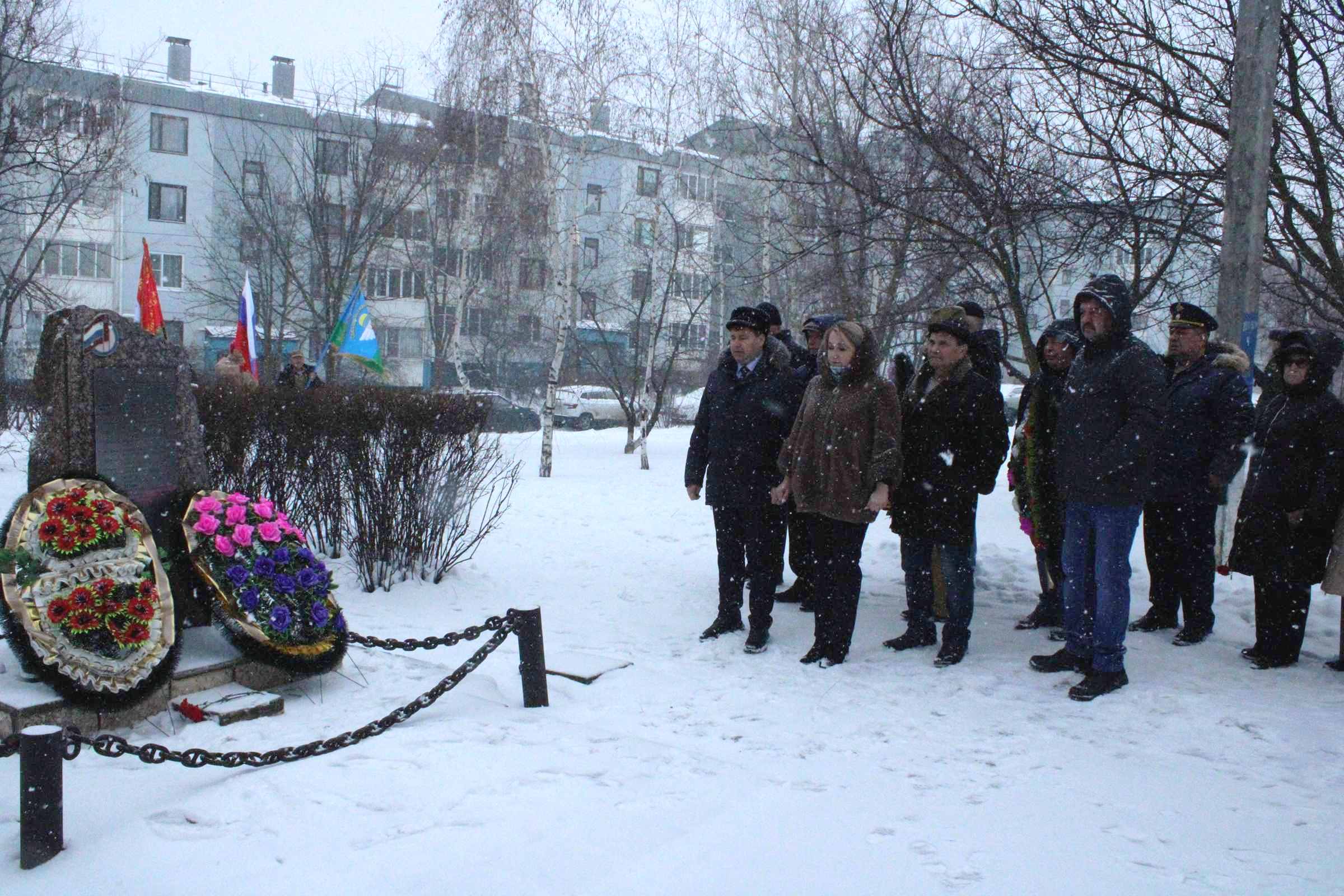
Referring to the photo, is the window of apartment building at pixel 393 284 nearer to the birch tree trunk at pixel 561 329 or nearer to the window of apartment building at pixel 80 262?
the window of apartment building at pixel 80 262

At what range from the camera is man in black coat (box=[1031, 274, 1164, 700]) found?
465 centimetres

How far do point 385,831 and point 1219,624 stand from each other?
502 centimetres

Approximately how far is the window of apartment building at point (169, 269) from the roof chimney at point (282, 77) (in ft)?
25.4

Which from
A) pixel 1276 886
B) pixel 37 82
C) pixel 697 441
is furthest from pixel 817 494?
pixel 37 82

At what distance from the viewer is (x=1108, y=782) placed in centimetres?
380

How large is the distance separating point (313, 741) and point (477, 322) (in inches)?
1324

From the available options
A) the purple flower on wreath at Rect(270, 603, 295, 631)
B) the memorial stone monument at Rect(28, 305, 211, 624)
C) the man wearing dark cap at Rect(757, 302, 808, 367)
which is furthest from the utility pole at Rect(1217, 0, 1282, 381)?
the memorial stone monument at Rect(28, 305, 211, 624)

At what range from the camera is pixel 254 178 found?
34812 millimetres

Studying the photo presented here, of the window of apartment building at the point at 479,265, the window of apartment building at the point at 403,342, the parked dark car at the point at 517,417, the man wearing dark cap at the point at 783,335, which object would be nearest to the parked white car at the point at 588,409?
the parked dark car at the point at 517,417

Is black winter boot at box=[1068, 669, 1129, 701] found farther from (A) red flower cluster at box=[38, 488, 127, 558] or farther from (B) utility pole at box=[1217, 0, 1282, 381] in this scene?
(A) red flower cluster at box=[38, 488, 127, 558]

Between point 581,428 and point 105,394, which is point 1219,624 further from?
point 581,428

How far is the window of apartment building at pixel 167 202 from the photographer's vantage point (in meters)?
35.8

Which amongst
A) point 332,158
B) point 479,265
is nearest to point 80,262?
point 332,158

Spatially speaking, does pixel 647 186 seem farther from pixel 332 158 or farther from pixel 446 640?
pixel 446 640
